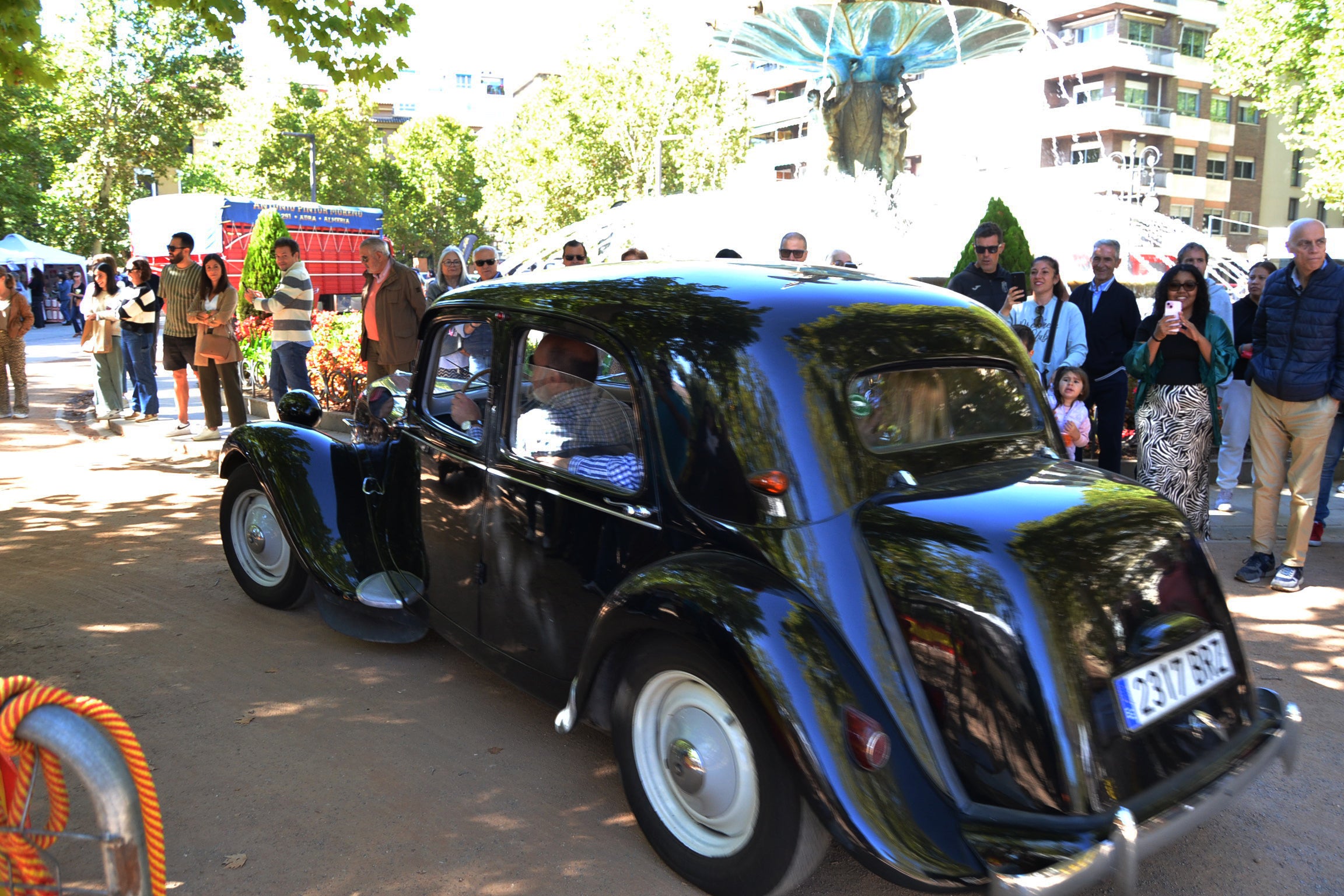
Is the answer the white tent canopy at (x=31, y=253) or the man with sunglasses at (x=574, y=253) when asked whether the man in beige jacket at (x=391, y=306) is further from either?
the white tent canopy at (x=31, y=253)

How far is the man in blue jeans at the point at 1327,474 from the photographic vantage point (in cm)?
633

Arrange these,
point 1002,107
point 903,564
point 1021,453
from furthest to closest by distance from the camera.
Result: point 1002,107, point 1021,453, point 903,564

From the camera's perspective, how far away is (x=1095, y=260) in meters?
6.98

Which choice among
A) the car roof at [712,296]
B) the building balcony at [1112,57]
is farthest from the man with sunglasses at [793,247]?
the building balcony at [1112,57]

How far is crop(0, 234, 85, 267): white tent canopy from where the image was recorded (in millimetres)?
31531

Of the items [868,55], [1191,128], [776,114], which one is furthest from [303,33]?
[776,114]

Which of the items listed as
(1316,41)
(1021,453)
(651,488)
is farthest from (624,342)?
(1316,41)

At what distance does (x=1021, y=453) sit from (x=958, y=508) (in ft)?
2.36

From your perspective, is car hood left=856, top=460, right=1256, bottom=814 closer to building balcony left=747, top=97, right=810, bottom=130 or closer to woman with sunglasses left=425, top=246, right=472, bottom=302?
woman with sunglasses left=425, top=246, right=472, bottom=302

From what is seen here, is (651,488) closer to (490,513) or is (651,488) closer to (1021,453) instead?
(490,513)

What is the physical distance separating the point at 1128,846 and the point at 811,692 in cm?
81

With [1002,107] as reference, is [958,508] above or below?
below

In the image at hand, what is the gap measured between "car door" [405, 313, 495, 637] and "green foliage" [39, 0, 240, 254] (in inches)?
1729

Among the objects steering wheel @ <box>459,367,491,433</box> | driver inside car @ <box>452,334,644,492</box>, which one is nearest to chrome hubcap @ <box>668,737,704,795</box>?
driver inside car @ <box>452,334,644,492</box>
